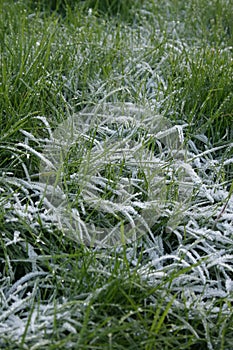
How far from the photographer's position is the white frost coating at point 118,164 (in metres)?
1.88

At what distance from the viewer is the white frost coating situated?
1.88 metres

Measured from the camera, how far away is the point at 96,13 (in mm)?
3125

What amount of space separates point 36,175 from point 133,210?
1.17 feet

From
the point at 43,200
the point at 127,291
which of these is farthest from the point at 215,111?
the point at 127,291

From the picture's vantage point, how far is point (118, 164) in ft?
6.49

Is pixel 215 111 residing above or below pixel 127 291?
above

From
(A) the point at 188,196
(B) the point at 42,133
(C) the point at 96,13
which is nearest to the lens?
(A) the point at 188,196

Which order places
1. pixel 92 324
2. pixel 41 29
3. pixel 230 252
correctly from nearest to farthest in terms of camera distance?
pixel 92 324, pixel 230 252, pixel 41 29

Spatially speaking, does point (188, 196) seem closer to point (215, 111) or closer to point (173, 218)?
point (173, 218)

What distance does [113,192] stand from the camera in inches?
76.0

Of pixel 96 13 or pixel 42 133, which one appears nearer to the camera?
pixel 42 133

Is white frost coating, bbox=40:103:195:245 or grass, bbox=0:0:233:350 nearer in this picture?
grass, bbox=0:0:233:350

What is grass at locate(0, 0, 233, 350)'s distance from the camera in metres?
1.58

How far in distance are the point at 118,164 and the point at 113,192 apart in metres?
0.10
